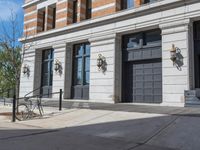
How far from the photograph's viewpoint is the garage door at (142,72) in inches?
562

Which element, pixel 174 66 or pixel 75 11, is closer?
pixel 174 66

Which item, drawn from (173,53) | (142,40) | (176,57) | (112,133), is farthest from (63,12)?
(112,133)

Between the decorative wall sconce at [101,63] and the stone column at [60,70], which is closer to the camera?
the decorative wall sconce at [101,63]

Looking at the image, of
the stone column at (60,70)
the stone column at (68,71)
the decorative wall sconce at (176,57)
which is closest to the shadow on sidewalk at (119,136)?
the decorative wall sconce at (176,57)

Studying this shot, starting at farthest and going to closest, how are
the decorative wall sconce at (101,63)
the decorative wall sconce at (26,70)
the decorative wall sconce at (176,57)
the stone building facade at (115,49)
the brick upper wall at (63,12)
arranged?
1. the decorative wall sconce at (26,70)
2. the brick upper wall at (63,12)
3. the decorative wall sconce at (101,63)
4. the stone building facade at (115,49)
5. the decorative wall sconce at (176,57)

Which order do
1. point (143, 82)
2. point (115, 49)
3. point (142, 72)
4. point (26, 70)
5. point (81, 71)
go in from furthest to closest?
point (26, 70) → point (81, 71) → point (115, 49) → point (142, 72) → point (143, 82)

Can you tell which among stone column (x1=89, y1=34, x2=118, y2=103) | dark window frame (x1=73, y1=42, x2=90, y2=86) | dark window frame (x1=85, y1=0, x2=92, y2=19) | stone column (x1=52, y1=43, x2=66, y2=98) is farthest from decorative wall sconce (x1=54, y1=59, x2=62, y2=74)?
dark window frame (x1=85, y1=0, x2=92, y2=19)

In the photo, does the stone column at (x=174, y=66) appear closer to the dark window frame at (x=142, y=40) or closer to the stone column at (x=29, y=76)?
the dark window frame at (x=142, y=40)

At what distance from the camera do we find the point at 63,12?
773 inches

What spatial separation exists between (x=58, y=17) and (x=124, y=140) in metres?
15.0

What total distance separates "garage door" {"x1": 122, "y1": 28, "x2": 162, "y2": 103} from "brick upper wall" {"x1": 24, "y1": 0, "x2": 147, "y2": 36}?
2380mm

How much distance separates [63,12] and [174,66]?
10.4 m

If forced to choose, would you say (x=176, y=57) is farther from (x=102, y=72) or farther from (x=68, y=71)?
(x=68, y=71)

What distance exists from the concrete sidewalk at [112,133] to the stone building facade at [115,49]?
4270 mm
